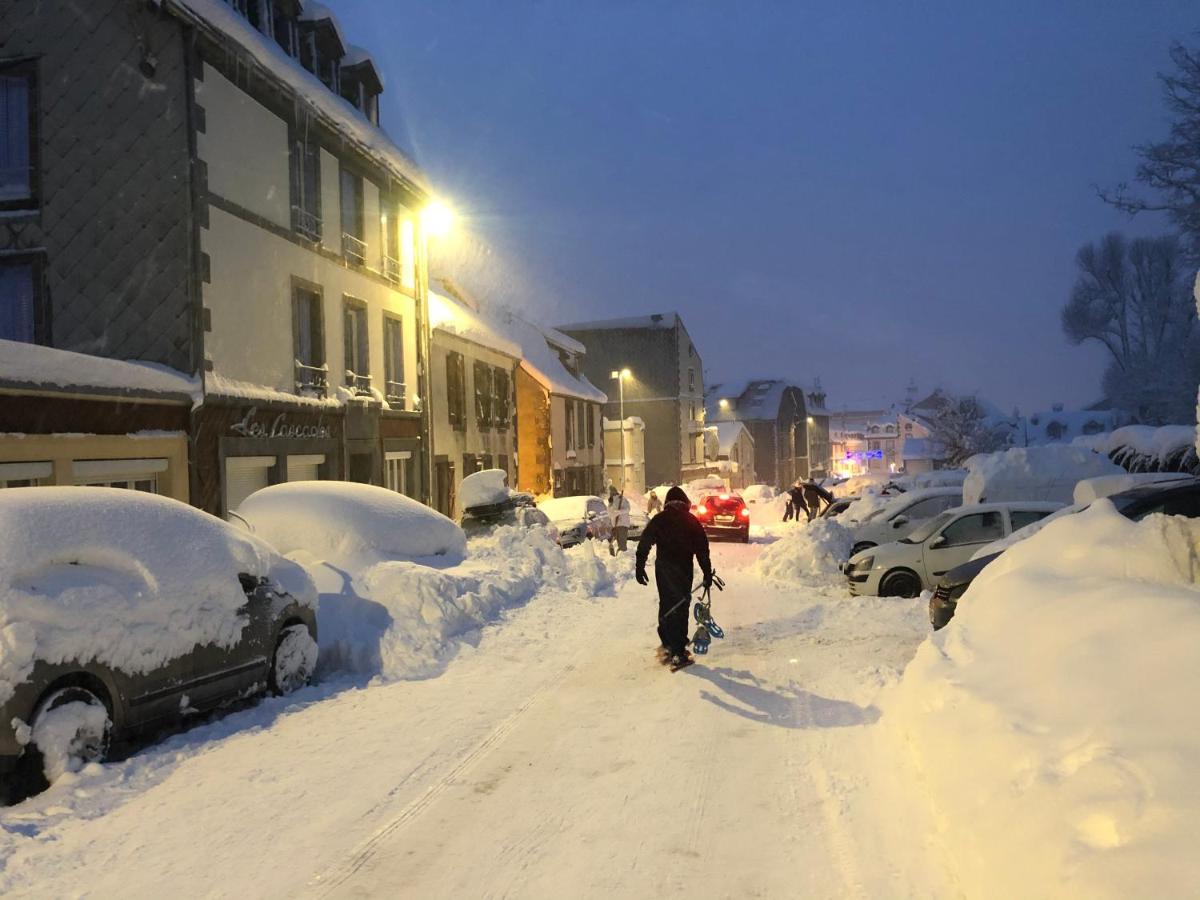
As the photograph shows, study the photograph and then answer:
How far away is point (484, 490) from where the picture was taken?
1942 centimetres

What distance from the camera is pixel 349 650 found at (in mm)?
8812

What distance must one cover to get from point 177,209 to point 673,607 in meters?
11.6

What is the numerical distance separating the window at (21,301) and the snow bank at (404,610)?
9111 millimetres

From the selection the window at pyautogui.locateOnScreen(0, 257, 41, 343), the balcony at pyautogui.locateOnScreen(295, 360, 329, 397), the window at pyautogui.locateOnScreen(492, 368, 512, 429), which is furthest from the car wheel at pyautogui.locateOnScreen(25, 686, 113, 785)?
the window at pyautogui.locateOnScreen(492, 368, 512, 429)

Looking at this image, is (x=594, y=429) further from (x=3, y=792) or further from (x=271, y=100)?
(x=3, y=792)

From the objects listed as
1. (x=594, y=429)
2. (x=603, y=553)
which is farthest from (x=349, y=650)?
(x=594, y=429)

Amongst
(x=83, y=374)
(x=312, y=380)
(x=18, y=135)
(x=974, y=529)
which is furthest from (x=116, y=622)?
(x=312, y=380)

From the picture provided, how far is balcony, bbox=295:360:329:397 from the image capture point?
19156mm

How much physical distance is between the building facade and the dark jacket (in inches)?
377

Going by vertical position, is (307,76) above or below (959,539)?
above

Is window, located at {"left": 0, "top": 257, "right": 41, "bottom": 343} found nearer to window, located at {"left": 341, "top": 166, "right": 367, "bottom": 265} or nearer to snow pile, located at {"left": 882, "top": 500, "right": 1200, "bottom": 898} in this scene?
window, located at {"left": 341, "top": 166, "right": 367, "bottom": 265}

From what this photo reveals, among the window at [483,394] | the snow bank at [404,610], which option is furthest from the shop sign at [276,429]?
the window at [483,394]

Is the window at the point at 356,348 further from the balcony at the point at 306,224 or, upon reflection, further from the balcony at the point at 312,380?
the balcony at the point at 306,224

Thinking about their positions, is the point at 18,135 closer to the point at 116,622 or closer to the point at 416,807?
the point at 116,622
